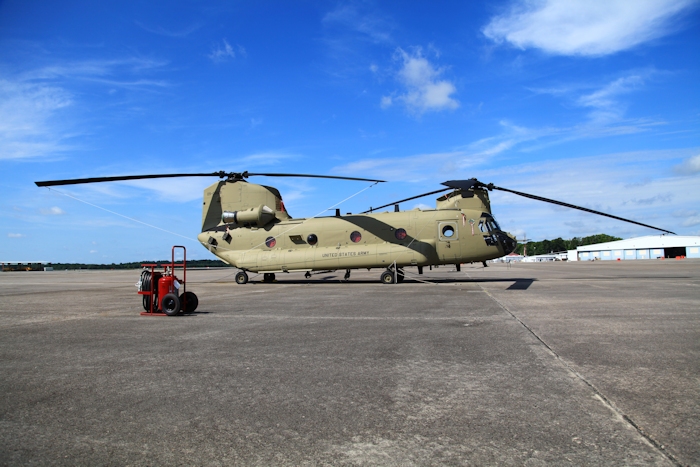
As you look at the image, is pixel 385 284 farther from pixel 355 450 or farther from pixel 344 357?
pixel 355 450

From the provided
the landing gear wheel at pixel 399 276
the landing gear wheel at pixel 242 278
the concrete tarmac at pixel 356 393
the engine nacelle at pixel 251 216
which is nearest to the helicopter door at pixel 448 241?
the landing gear wheel at pixel 399 276

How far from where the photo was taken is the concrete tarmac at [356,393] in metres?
2.90

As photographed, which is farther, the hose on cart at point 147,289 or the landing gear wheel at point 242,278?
the landing gear wheel at point 242,278

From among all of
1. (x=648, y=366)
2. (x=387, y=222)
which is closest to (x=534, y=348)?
(x=648, y=366)

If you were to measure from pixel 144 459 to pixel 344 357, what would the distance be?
3.07m

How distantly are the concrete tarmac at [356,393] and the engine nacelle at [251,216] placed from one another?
1451 cm

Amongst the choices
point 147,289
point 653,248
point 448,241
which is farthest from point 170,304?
point 653,248

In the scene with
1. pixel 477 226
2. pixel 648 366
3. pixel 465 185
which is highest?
pixel 465 185

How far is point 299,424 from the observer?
3361mm

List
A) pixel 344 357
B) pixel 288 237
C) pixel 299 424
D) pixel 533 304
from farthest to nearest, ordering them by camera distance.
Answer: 1. pixel 288 237
2. pixel 533 304
3. pixel 344 357
4. pixel 299 424

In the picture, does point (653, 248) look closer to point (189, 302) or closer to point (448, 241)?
point (448, 241)

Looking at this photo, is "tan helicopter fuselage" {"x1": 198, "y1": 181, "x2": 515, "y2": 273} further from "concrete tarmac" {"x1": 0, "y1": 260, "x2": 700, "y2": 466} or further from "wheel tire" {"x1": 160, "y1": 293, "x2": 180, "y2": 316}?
"concrete tarmac" {"x1": 0, "y1": 260, "x2": 700, "y2": 466}

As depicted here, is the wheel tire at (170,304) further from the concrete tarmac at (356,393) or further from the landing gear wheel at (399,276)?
the landing gear wheel at (399,276)

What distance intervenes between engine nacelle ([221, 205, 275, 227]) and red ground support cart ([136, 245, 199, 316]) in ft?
38.8
